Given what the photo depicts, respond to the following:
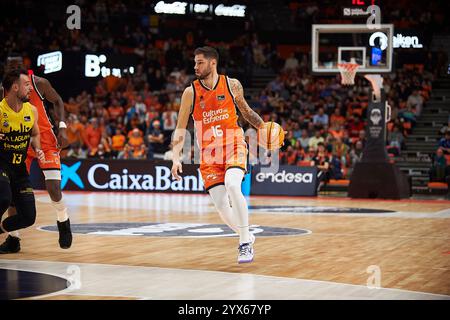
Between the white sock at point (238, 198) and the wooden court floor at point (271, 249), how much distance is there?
374mm

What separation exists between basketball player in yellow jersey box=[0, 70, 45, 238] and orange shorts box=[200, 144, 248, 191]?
6.17ft

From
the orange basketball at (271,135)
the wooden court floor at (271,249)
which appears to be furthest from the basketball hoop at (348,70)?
the orange basketball at (271,135)

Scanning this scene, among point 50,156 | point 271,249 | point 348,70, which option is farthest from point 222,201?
point 348,70

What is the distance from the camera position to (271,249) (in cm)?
1004

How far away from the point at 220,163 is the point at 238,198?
452 millimetres

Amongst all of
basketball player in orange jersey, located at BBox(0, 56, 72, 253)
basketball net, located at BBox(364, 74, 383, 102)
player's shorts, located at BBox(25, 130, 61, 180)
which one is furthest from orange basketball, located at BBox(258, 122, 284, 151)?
basketball net, located at BBox(364, 74, 383, 102)

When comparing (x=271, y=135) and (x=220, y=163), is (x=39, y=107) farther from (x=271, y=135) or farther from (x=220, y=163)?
(x=271, y=135)

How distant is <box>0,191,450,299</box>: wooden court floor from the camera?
7.61 meters

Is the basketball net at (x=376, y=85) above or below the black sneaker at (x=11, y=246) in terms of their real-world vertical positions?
above

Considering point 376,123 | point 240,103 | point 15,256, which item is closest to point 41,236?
point 15,256

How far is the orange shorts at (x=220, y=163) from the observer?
8664 mm

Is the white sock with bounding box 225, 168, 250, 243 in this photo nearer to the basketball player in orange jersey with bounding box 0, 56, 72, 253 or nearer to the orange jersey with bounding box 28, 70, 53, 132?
the basketball player in orange jersey with bounding box 0, 56, 72, 253

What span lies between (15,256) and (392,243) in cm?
477

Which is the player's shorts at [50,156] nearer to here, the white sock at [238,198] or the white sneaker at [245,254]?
the white sock at [238,198]
